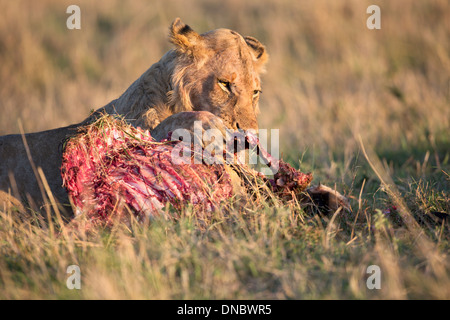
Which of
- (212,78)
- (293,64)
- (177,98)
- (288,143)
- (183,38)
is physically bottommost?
(288,143)

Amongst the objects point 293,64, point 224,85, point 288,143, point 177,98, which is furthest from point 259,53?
point 293,64

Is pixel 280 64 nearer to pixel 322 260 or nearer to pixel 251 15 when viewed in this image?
pixel 251 15

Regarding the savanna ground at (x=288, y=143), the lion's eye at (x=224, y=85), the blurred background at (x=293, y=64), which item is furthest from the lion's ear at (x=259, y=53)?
the blurred background at (x=293, y=64)

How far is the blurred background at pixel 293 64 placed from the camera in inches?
262

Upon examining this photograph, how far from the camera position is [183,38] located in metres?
4.20

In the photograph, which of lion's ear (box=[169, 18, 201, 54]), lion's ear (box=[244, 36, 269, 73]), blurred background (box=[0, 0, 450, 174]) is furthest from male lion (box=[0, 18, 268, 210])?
blurred background (box=[0, 0, 450, 174])

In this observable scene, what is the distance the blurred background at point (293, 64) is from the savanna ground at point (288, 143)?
0.03m

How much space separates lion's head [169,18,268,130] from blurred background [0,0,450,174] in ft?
5.39

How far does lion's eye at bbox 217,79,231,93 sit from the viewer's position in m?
4.17

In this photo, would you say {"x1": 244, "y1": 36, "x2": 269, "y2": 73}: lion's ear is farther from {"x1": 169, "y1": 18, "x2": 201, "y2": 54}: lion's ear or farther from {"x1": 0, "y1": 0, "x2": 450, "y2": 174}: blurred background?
{"x1": 0, "y1": 0, "x2": 450, "y2": 174}: blurred background

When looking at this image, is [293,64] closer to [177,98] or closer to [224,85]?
[224,85]

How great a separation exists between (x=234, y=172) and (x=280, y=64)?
6.26 meters

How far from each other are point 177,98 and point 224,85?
15.2 inches

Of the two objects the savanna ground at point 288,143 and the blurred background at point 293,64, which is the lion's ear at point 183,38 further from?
the blurred background at point 293,64
